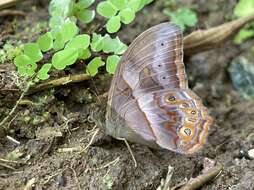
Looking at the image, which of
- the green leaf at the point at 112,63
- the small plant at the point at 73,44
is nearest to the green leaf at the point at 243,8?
the small plant at the point at 73,44

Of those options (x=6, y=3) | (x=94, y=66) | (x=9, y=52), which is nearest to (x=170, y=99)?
(x=94, y=66)

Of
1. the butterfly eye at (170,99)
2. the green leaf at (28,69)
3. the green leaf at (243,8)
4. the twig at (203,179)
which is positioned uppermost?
the green leaf at (28,69)

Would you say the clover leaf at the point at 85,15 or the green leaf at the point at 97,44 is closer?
the green leaf at the point at 97,44

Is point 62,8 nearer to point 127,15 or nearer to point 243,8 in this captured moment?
point 127,15

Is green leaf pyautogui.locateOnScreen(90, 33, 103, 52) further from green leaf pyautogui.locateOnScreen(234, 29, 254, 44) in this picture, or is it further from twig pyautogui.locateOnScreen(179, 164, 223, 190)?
green leaf pyautogui.locateOnScreen(234, 29, 254, 44)

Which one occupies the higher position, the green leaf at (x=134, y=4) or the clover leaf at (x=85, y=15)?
the green leaf at (x=134, y=4)

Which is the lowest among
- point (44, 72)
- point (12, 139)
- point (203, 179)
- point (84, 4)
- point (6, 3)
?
point (203, 179)

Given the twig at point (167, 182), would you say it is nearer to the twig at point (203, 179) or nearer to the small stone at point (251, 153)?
the twig at point (203, 179)
